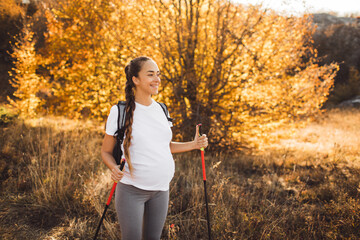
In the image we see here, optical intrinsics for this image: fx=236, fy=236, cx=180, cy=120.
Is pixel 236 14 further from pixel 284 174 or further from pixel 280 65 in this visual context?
pixel 284 174

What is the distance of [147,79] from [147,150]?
582 millimetres

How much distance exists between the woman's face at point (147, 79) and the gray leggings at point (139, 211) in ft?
2.58

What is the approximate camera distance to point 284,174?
5.13 m

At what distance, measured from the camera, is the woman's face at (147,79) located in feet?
6.40

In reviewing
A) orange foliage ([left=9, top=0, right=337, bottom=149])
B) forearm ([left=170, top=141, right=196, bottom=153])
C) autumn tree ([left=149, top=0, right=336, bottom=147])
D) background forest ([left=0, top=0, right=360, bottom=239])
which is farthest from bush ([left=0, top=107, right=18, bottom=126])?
forearm ([left=170, top=141, right=196, bottom=153])

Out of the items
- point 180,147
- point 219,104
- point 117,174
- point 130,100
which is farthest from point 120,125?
point 219,104

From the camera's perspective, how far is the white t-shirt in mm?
1817

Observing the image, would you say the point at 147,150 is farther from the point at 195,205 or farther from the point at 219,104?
the point at 219,104

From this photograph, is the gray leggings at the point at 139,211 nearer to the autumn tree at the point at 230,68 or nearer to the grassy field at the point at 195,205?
the grassy field at the point at 195,205

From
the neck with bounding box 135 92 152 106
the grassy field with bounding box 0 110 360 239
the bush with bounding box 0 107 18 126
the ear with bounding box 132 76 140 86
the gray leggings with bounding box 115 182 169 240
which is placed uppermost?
the ear with bounding box 132 76 140 86

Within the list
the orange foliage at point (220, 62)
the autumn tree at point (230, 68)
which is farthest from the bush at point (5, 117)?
the autumn tree at point (230, 68)

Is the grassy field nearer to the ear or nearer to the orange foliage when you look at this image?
the ear

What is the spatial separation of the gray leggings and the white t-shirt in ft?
0.21

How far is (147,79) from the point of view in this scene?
1946 millimetres
